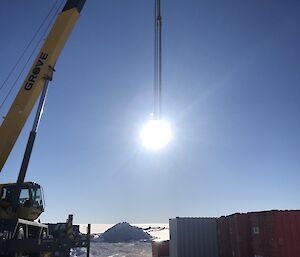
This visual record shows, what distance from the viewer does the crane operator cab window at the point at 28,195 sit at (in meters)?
16.1

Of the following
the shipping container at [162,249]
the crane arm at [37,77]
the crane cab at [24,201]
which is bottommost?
the shipping container at [162,249]

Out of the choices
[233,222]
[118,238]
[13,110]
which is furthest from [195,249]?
[118,238]

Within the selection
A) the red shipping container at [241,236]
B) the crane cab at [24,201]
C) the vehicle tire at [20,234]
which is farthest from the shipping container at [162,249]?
the vehicle tire at [20,234]

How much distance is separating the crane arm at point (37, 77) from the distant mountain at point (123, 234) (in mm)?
66511

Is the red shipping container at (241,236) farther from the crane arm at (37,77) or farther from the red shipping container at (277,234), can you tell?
the crane arm at (37,77)

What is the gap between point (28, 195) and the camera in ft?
54.3

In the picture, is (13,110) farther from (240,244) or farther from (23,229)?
(240,244)

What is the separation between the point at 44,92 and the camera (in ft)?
54.9

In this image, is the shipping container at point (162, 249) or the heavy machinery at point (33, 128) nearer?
the heavy machinery at point (33, 128)

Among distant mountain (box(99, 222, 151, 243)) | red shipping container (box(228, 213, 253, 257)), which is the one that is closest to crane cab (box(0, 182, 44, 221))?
red shipping container (box(228, 213, 253, 257))

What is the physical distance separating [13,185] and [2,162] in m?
1.36

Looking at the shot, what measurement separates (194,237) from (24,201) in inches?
502

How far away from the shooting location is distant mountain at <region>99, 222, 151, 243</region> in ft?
260

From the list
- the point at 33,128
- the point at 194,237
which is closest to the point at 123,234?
the point at 194,237
